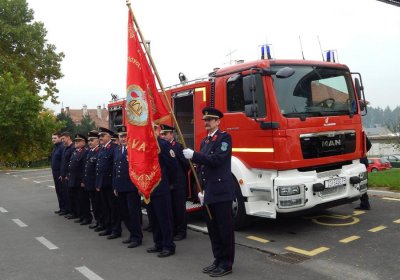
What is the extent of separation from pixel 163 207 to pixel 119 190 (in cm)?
98

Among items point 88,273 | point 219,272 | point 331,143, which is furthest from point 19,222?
point 331,143

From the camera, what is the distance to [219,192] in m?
4.96

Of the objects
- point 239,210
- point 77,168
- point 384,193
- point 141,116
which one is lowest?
point 384,193

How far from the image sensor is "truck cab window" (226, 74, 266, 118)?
250 inches

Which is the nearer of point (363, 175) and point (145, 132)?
point (145, 132)

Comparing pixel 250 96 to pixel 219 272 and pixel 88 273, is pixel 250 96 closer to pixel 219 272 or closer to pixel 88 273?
pixel 219 272

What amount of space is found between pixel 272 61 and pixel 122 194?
315cm

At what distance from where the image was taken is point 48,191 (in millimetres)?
14250

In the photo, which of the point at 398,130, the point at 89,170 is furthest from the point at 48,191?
the point at 398,130

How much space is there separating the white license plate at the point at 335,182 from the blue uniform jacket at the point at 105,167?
3.52 m

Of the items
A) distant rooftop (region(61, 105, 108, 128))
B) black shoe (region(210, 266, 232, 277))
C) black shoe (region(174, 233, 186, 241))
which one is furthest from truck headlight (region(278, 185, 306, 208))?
distant rooftop (region(61, 105, 108, 128))

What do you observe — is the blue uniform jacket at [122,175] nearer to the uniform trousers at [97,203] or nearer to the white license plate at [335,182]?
the uniform trousers at [97,203]

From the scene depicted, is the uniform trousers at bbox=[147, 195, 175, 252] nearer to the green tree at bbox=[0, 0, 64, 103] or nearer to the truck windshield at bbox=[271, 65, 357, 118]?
the truck windshield at bbox=[271, 65, 357, 118]

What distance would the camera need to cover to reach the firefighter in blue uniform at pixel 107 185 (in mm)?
7148
